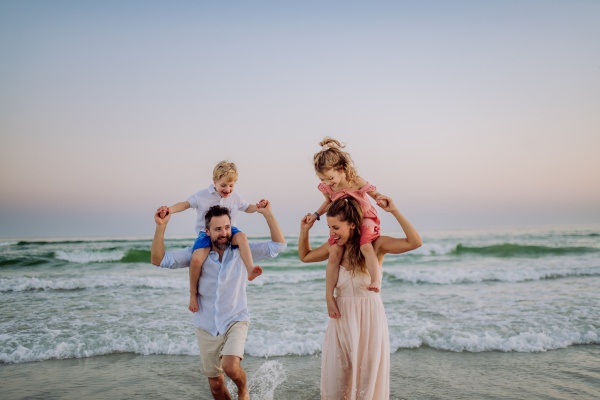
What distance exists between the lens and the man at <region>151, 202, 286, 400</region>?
3.47 metres

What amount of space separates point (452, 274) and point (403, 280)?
2.33 meters

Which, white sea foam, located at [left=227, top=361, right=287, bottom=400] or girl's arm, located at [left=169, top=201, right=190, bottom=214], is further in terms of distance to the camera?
white sea foam, located at [left=227, top=361, right=287, bottom=400]

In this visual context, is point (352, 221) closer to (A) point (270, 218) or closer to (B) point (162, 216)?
(A) point (270, 218)

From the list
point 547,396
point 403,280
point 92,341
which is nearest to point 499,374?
point 547,396

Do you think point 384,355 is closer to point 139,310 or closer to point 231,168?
point 231,168

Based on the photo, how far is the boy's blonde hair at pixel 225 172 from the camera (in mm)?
3961

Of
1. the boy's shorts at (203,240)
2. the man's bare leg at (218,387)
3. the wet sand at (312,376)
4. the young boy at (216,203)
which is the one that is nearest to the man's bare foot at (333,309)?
the young boy at (216,203)

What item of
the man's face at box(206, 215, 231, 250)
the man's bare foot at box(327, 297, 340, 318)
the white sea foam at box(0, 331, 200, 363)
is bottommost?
the white sea foam at box(0, 331, 200, 363)

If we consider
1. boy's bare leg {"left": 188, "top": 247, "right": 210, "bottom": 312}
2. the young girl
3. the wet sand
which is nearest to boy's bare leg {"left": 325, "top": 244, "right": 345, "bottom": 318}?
the young girl

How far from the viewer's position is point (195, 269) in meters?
3.58

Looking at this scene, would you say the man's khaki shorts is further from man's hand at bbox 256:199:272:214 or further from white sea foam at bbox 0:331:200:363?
white sea foam at bbox 0:331:200:363

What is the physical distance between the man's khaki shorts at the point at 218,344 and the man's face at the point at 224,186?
131 centimetres

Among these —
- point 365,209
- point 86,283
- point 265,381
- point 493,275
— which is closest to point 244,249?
point 365,209

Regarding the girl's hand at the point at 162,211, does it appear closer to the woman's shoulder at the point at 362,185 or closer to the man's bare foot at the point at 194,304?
the man's bare foot at the point at 194,304
